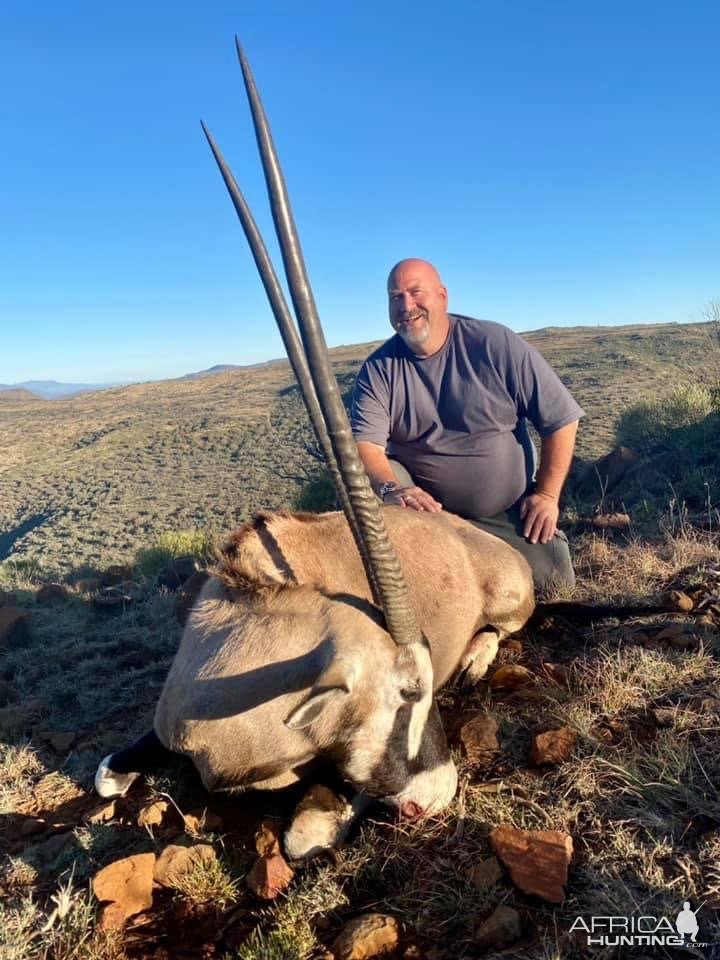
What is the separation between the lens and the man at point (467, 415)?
4371mm

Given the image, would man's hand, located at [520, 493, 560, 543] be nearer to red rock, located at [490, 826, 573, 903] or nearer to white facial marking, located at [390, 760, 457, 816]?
white facial marking, located at [390, 760, 457, 816]

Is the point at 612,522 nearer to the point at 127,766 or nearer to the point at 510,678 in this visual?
the point at 510,678

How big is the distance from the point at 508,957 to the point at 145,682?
335 centimetres

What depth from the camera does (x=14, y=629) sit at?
233 inches

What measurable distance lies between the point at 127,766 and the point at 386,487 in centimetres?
206

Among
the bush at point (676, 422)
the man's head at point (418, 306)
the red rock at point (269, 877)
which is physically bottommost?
the red rock at point (269, 877)

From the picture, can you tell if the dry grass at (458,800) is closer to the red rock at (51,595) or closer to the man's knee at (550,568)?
the man's knee at (550,568)

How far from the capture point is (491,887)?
2.12 m

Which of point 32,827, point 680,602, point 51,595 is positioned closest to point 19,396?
point 51,595

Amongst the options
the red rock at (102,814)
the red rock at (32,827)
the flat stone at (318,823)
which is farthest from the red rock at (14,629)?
the flat stone at (318,823)

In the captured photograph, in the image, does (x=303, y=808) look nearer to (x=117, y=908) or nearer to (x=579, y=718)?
(x=117, y=908)

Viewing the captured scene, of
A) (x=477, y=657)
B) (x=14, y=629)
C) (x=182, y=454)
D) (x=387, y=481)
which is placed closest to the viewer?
(x=477, y=657)

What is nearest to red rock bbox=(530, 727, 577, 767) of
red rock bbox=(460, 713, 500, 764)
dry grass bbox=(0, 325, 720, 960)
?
dry grass bbox=(0, 325, 720, 960)

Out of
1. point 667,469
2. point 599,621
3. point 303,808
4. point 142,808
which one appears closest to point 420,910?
point 303,808
